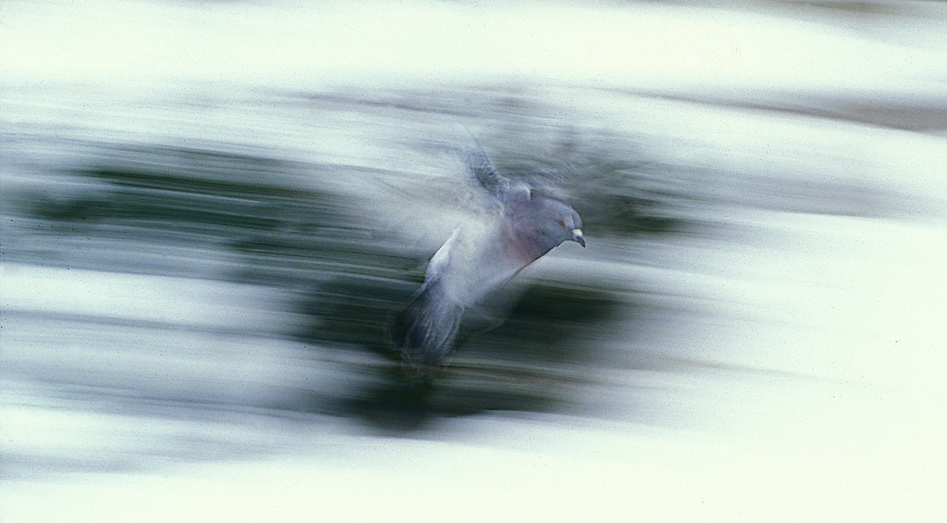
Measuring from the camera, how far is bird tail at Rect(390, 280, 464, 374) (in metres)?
0.97

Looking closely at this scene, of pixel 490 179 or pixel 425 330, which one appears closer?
pixel 490 179

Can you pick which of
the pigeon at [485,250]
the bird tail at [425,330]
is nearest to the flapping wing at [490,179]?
the pigeon at [485,250]

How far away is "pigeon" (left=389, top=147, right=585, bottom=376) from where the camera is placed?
2.87 feet

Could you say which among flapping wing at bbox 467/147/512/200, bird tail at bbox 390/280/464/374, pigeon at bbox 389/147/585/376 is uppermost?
flapping wing at bbox 467/147/512/200

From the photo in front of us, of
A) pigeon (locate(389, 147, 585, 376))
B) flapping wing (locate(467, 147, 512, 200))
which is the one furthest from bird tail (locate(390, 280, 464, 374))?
flapping wing (locate(467, 147, 512, 200))

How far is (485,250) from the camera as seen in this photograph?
892 mm

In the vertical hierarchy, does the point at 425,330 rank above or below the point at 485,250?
below

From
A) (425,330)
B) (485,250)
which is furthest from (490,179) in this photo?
(425,330)

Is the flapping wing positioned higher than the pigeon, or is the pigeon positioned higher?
the flapping wing

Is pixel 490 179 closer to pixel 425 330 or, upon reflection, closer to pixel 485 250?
pixel 485 250

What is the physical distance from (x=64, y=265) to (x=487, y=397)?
60cm

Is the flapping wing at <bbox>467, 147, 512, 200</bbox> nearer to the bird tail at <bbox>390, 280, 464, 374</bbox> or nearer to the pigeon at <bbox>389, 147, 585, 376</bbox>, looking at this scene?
the pigeon at <bbox>389, 147, 585, 376</bbox>

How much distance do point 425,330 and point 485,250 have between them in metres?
0.16

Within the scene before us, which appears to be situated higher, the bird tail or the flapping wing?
the flapping wing
